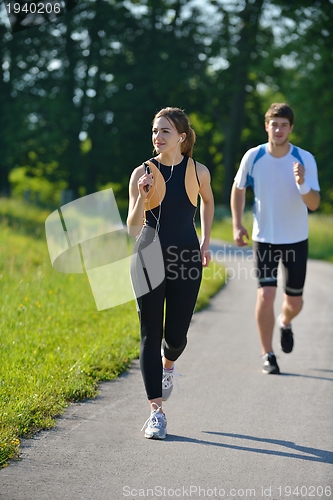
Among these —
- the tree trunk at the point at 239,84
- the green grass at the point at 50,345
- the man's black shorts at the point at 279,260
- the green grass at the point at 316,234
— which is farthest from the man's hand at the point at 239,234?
the tree trunk at the point at 239,84

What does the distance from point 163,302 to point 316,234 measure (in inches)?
882

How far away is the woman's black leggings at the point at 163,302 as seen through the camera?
17.2ft

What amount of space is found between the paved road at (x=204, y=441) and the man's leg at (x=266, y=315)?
0.82ft

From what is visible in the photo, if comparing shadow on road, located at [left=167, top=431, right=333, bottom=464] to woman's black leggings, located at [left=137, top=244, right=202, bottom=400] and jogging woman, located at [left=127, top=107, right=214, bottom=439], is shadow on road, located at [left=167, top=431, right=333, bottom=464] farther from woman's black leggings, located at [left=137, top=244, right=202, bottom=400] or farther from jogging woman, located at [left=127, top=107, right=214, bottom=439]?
woman's black leggings, located at [left=137, top=244, right=202, bottom=400]

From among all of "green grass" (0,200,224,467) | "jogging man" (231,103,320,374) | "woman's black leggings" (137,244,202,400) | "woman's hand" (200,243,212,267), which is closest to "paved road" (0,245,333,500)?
"green grass" (0,200,224,467)

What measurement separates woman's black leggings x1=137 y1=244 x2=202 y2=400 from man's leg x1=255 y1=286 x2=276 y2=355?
203cm

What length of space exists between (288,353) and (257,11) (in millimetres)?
37343

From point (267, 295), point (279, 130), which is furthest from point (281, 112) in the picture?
point (267, 295)

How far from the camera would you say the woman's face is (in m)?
5.29

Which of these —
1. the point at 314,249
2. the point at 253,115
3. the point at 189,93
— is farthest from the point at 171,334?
the point at 253,115

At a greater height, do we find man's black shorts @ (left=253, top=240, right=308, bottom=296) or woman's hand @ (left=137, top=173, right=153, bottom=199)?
woman's hand @ (left=137, top=173, right=153, bottom=199)

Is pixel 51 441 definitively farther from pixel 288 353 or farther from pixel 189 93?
pixel 189 93

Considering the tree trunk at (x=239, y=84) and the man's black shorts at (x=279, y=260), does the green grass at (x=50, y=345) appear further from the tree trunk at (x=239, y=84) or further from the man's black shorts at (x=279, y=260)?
the tree trunk at (x=239, y=84)

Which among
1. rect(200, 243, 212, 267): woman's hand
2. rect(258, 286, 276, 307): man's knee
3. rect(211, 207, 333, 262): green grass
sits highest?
rect(200, 243, 212, 267): woman's hand
